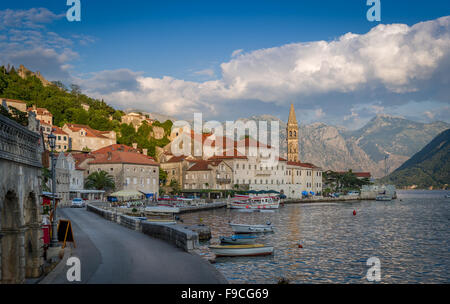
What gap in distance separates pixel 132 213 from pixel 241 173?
2441 inches

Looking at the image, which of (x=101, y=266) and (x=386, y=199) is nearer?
(x=101, y=266)

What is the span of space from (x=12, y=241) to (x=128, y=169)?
77.5 m

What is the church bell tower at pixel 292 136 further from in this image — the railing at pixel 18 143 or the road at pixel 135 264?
the railing at pixel 18 143

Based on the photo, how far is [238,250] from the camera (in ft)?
95.8

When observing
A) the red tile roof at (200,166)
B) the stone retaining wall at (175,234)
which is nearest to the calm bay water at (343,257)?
the stone retaining wall at (175,234)

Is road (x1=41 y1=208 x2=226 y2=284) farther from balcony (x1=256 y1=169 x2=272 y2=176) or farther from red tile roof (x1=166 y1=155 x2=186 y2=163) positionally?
balcony (x1=256 y1=169 x2=272 y2=176)

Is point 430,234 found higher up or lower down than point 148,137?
lower down

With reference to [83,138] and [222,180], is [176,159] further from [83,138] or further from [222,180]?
[83,138]

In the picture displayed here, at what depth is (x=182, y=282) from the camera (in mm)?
14266

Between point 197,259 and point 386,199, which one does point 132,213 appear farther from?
Result: point 386,199

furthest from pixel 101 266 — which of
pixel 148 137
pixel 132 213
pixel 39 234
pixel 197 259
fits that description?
pixel 148 137

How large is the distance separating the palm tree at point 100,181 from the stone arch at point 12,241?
74800 millimetres

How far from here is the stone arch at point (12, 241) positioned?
12.8 metres

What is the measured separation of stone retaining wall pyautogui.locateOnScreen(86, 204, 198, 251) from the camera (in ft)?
68.5
